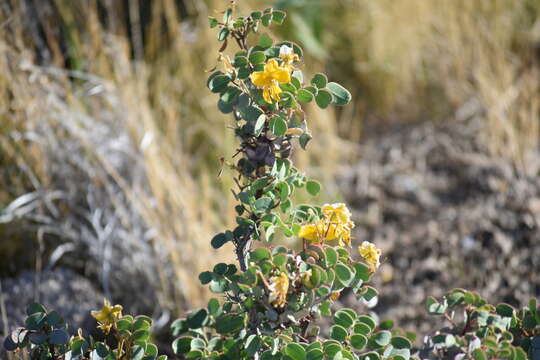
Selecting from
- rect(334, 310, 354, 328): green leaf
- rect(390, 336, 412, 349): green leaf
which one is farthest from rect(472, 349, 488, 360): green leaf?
rect(334, 310, 354, 328): green leaf

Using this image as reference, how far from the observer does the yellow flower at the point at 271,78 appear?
90 centimetres

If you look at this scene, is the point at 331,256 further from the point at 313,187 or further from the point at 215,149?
the point at 215,149

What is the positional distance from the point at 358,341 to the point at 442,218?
1499mm

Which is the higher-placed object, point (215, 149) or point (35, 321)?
point (215, 149)

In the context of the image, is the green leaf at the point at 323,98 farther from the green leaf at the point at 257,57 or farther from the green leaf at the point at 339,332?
the green leaf at the point at 339,332

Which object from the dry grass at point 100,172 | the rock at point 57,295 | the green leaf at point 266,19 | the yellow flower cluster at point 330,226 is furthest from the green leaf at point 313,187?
the rock at point 57,295

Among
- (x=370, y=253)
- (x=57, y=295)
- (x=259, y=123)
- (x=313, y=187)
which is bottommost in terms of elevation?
(x=57, y=295)

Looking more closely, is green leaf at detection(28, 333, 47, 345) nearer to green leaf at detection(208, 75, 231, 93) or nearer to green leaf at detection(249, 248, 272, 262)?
green leaf at detection(249, 248, 272, 262)

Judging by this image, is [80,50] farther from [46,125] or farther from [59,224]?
[59,224]

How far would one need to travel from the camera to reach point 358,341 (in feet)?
3.22

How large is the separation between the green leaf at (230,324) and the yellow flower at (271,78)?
15.0 inches

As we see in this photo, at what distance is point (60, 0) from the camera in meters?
2.42

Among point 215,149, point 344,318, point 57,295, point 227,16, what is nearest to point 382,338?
point 344,318

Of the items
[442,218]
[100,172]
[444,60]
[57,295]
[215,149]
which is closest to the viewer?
[57,295]
